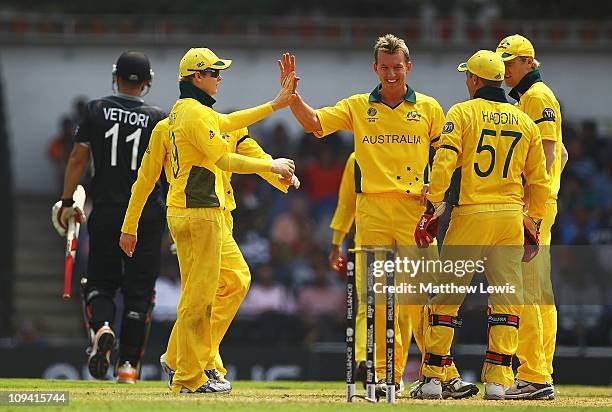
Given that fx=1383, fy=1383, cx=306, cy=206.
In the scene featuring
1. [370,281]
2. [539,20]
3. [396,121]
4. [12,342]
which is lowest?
[12,342]

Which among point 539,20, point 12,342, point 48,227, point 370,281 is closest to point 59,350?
point 12,342

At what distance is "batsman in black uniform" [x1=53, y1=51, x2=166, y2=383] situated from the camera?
37.4ft

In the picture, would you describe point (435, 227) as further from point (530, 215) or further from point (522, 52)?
point (522, 52)

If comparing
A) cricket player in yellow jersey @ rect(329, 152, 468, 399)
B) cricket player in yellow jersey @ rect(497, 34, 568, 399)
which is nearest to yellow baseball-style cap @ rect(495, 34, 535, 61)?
cricket player in yellow jersey @ rect(497, 34, 568, 399)

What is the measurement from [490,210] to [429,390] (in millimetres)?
1335

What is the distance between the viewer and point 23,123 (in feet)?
73.7

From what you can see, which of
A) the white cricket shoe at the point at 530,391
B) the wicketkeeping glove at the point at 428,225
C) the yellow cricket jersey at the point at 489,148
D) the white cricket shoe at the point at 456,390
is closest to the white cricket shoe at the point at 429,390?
the white cricket shoe at the point at 456,390

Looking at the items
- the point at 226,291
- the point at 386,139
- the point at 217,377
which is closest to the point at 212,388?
the point at 217,377

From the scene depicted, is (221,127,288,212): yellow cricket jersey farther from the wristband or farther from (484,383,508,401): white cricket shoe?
(484,383,508,401): white cricket shoe

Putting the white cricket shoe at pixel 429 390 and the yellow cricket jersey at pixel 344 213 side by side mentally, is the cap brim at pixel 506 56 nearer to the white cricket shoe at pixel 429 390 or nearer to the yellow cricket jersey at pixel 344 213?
the yellow cricket jersey at pixel 344 213

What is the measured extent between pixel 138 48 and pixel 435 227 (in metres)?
13.3

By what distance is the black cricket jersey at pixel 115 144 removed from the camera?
449 inches

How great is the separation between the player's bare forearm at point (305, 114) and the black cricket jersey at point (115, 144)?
1.80 meters

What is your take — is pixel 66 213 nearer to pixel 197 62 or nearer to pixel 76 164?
pixel 76 164
